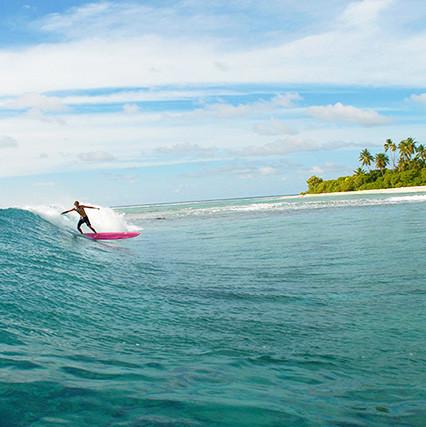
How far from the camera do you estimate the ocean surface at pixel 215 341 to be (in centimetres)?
464

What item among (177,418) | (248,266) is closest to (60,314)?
(177,418)

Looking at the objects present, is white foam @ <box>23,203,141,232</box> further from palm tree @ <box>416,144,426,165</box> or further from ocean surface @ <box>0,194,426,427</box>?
palm tree @ <box>416,144,426,165</box>

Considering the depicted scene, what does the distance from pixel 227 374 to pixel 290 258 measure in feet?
34.0

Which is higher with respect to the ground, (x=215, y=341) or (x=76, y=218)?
(x=76, y=218)

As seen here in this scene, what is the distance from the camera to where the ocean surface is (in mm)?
4637

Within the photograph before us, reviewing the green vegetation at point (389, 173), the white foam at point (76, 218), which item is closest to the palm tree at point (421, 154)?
the green vegetation at point (389, 173)

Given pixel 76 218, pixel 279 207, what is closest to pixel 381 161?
pixel 279 207

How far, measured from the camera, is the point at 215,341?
721cm

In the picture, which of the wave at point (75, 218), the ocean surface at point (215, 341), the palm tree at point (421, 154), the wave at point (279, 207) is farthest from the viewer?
the palm tree at point (421, 154)

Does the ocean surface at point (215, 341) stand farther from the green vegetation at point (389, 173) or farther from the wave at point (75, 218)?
the green vegetation at point (389, 173)

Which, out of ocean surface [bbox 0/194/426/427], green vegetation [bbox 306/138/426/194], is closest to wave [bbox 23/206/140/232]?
ocean surface [bbox 0/194/426/427]

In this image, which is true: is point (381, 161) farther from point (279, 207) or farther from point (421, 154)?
point (279, 207)

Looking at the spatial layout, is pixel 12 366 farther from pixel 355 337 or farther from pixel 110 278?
pixel 110 278

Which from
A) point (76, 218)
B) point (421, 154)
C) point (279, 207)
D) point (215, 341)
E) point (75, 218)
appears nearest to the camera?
point (215, 341)
